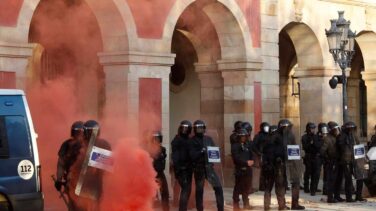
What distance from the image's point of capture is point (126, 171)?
11195 millimetres

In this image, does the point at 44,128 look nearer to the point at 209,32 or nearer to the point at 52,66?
the point at 52,66

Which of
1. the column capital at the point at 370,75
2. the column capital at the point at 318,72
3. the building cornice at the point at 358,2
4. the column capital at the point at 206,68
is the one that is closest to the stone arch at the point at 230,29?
the column capital at the point at 206,68

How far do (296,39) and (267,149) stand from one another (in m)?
7.88

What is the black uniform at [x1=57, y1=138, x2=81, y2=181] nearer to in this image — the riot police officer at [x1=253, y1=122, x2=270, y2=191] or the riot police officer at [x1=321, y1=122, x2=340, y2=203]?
the riot police officer at [x1=253, y1=122, x2=270, y2=191]

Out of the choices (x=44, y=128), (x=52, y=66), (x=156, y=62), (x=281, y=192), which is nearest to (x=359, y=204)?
(x=281, y=192)

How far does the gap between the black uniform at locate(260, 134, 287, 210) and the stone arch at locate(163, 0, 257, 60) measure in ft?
15.6

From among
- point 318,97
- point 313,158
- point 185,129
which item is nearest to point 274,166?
point 185,129

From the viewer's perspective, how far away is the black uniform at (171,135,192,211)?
12.4 meters

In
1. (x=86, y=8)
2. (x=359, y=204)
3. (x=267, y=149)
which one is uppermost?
(x=86, y=8)

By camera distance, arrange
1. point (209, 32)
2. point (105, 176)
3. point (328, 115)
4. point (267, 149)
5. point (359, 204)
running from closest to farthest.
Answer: point (105, 176) → point (267, 149) → point (359, 204) → point (209, 32) → point (328, 115)

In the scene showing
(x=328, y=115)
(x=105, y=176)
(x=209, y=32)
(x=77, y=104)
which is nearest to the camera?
(x=105, y=176)

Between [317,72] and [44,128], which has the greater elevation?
[317,72]

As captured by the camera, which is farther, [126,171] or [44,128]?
[44,128]

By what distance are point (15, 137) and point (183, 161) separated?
354 centimetres
